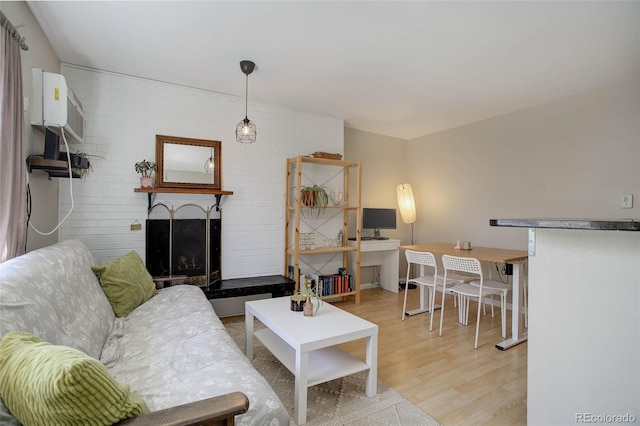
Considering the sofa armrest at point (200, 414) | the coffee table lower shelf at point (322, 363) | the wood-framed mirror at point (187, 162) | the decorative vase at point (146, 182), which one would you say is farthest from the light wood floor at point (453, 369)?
the decorative vase at point (146, 182)

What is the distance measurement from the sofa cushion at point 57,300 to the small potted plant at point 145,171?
99 centimetres

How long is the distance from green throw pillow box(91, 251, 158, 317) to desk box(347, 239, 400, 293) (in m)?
2.55

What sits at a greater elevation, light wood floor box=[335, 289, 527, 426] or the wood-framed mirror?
the wood-framed mirror

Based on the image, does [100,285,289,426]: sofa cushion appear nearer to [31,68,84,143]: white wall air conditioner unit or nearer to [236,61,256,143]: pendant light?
[31,68,84,143]: white wall air conditioner unit

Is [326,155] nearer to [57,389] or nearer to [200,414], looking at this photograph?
[200,414]

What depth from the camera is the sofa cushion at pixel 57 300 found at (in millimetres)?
1146

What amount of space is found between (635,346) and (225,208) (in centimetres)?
323

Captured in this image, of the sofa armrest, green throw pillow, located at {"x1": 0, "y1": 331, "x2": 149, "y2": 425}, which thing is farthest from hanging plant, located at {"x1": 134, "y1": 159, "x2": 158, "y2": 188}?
the sofa armrest

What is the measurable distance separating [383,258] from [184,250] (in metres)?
2.83

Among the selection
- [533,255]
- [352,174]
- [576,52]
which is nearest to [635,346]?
[533,255]

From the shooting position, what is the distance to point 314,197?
3.79 m

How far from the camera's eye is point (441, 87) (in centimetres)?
309

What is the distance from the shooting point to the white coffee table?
171cm

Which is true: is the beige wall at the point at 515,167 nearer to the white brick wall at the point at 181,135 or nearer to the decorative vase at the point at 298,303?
the white brick wall at the point at 181,135
